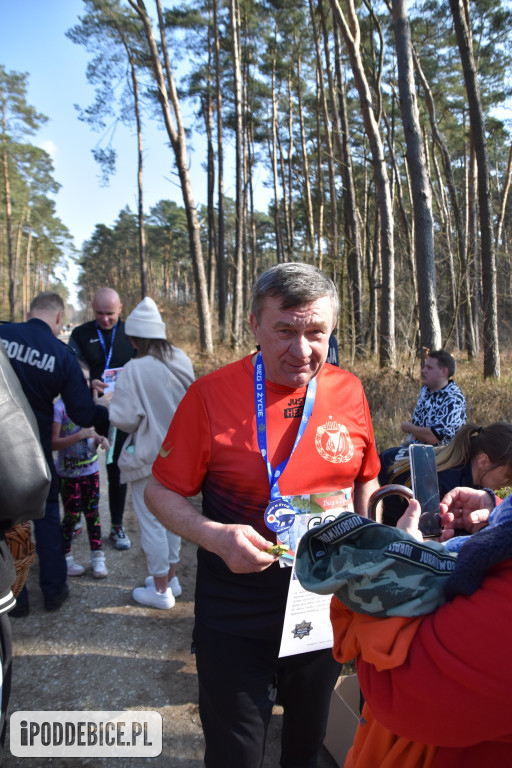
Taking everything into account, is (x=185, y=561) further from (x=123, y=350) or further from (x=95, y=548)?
(x=123, y=350)

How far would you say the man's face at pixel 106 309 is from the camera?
14.4 feet

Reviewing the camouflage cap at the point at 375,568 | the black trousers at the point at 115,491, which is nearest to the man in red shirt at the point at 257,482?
the camouflage cap at the point at 375,568

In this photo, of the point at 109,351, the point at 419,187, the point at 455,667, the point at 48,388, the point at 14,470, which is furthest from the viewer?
the point at 419,187

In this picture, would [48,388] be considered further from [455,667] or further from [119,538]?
[455,667]

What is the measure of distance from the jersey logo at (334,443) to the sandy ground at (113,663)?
1629 millimetres

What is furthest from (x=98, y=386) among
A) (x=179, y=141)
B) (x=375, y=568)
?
(x=179, y=141)

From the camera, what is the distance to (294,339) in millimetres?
1665

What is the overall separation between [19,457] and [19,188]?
40112 millimetres

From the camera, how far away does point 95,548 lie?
4.05 meters

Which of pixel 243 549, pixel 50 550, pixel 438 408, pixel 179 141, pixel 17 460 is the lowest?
pixel 50 550

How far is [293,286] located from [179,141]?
13.1 meters

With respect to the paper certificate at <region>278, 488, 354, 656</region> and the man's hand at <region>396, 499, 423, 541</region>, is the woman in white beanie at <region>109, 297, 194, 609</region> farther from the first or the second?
the man's hand at <region>396, 499, 423, 541</region>

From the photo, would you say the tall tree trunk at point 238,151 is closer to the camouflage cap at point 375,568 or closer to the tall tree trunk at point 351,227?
the tall tree trunk at point 351,227

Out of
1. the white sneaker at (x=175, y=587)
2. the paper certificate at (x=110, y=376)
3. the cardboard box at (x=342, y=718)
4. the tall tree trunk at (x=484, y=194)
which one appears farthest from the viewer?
the tall tree trunk at (x=484, y=194)
